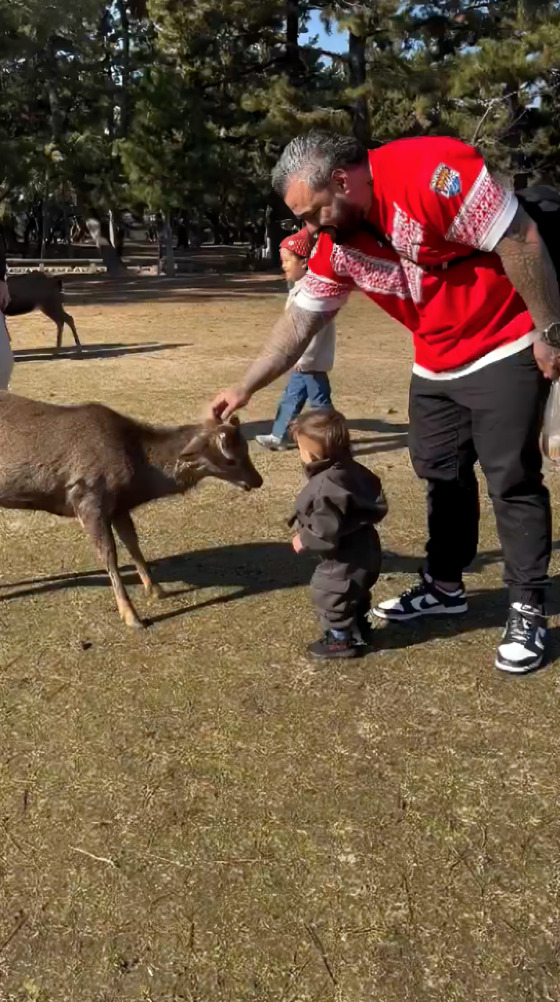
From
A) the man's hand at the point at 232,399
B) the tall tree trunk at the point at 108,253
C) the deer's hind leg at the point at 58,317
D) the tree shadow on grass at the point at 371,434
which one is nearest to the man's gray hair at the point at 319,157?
the man's hand at the point at 232,399

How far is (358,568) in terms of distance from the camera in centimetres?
365

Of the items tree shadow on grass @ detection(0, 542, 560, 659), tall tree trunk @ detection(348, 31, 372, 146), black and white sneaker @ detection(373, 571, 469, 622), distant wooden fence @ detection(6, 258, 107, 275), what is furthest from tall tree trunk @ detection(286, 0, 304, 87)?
black and white sneaker @ detection(373, 571, 469, 622)

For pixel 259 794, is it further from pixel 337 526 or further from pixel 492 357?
pixel 492 357

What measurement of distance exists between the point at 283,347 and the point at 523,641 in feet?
4.81

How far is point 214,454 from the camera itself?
14.9 ft

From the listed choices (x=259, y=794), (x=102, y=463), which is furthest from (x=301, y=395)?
(x=259, y=794)

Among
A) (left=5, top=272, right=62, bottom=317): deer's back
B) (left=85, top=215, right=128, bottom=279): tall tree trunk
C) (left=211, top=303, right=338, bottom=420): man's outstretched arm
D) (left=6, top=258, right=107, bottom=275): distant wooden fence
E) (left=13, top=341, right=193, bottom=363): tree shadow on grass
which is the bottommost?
(left=6, top=258, right=107, bottom=275): distant wooden fence

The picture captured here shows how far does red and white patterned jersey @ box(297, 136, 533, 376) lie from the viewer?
2.98 metres

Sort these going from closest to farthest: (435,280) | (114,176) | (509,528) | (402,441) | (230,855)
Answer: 1. (230,855)
2. (435,280)
3. (509,528)
4. (402,441)
5. (114,176)

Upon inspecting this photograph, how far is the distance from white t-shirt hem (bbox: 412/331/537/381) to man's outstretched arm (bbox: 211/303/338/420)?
1.62 ft

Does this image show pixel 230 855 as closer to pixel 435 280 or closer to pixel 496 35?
pixel 435 280

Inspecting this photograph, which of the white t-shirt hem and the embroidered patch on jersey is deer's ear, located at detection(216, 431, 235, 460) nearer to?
the white t-shirt hem

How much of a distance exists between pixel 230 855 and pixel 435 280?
1986 millimetres

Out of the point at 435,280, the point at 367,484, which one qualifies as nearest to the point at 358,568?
the point at 367,484
